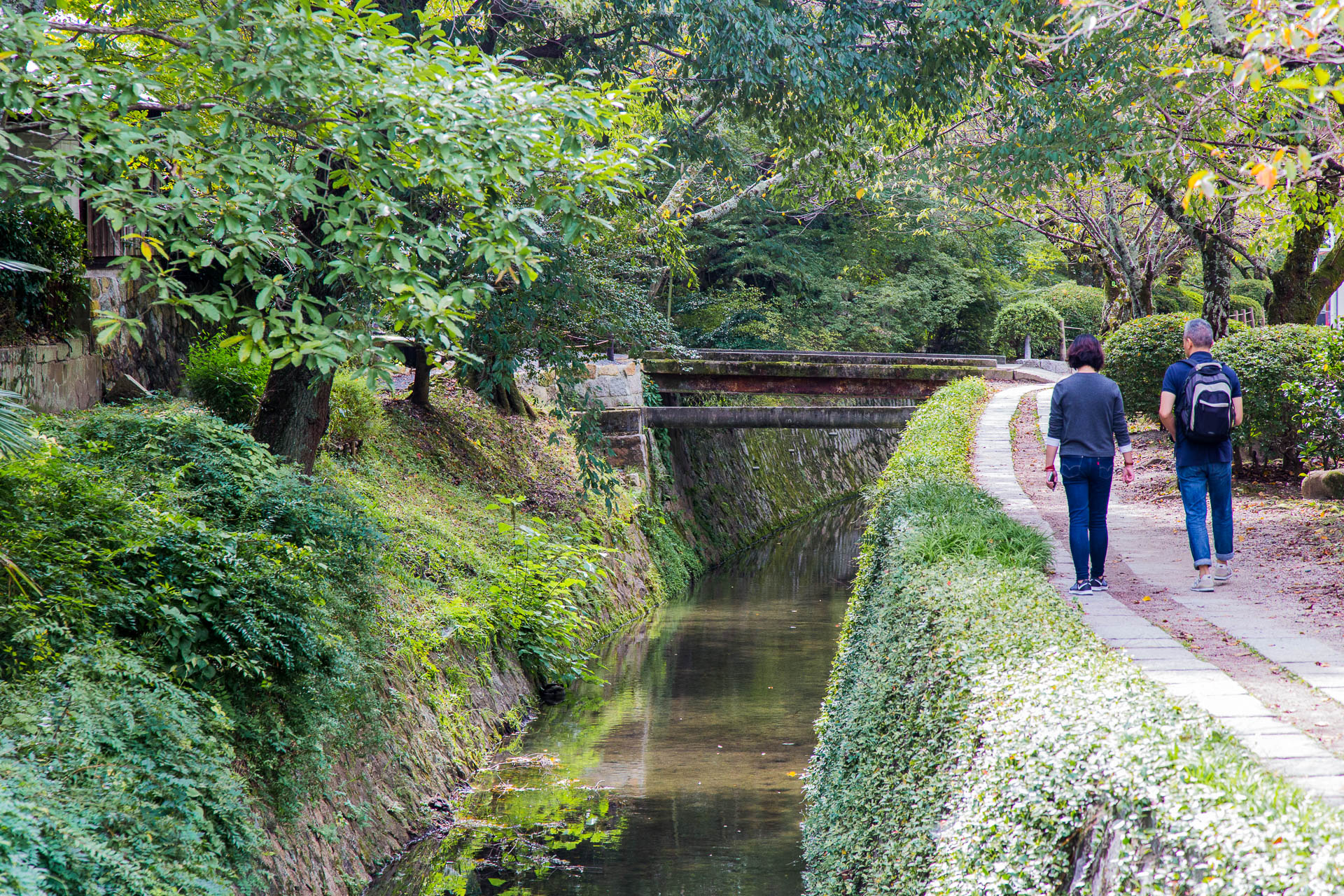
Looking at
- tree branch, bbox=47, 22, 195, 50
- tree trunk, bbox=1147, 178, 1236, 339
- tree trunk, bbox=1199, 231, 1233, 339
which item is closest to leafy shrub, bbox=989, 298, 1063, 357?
tree trunk, bbox=1147, 178, 1236, 339

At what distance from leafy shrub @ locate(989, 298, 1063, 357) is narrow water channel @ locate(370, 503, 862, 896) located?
722 inches

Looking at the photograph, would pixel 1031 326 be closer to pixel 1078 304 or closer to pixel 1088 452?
pixel 1078 304

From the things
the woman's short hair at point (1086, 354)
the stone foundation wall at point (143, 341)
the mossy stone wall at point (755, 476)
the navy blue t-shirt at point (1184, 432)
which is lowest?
the mossy stone wall at point (755, 476)

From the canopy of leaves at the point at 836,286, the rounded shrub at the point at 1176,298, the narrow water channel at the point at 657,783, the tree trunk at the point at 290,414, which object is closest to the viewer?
the narrow water channel at the point at 657,783

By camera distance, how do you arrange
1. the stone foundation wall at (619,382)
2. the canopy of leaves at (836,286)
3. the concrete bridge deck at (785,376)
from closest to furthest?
the stone foundation wall at (619,382) < the concrete bridge deck at (785,376) < the canopy of leaves at (836,286)

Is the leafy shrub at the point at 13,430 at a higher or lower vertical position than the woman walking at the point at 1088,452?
higher

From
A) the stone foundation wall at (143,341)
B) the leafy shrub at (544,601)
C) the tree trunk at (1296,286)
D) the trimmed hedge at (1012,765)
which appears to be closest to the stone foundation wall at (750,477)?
the leafy shrub at (544,601)

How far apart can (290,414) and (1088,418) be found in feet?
21.6

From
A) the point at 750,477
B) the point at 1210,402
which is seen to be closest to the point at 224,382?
the point at 1210,402

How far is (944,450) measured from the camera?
10.8 metres

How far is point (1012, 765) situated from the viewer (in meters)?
3.43

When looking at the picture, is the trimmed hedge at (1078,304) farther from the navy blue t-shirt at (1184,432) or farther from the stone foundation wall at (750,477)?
the navy blue t-shirt at (1184,432)

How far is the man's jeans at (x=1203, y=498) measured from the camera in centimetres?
684

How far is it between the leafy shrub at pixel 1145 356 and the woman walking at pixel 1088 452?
737 cm
